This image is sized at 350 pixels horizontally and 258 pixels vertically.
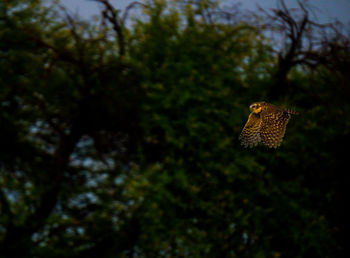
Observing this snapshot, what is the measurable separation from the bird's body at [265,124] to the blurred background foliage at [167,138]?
200 inches

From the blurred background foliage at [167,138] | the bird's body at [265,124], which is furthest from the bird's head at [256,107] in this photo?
the blurred background foliage at [167,138]

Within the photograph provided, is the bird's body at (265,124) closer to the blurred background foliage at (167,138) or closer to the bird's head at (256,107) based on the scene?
the bird's head at (256,107)

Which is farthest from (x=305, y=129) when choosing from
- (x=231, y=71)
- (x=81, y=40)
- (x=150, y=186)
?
(x=81, y=40)

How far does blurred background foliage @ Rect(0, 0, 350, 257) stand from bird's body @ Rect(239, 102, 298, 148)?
200 inches

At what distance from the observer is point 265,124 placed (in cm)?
221

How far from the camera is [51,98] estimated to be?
8.48m

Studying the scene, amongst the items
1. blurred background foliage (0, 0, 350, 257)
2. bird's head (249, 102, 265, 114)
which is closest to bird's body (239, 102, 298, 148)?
bird's head (249, 102, 265, 114)

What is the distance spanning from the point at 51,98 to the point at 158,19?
258 centimetres

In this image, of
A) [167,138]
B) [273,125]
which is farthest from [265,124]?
[167,138]

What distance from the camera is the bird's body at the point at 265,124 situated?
217cm

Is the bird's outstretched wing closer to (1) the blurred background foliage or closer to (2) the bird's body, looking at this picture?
(2) the bird's body

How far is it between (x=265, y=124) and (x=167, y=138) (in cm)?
536

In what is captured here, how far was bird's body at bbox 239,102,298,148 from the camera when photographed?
2.17 metres

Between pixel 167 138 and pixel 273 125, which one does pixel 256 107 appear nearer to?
pixel 273 125
